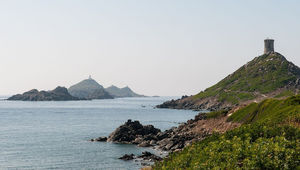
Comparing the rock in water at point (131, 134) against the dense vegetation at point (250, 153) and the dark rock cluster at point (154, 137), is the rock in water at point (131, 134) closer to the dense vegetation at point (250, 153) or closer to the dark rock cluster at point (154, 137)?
the dark rock cluster at point (154, 137)

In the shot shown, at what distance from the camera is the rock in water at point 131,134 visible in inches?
3900

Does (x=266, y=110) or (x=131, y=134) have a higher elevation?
(x=266, y=110)

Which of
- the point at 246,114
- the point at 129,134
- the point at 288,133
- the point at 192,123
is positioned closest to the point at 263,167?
the point at 288,133

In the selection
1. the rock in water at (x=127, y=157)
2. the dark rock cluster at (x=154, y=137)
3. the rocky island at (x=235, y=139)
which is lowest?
the rock in water at (x=127, y=157)

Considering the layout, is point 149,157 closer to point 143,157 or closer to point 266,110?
point 143,157

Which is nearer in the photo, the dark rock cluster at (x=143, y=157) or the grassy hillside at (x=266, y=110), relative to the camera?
the dark rock cluster at (x=143, y=157)

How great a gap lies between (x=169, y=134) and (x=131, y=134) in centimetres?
1164

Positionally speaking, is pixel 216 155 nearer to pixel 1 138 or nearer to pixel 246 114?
pixel 246 114

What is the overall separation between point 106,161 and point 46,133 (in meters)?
53.4

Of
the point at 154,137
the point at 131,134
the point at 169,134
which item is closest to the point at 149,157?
the point at 154,137

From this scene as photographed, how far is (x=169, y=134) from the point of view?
103 metres

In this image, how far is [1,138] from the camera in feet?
345

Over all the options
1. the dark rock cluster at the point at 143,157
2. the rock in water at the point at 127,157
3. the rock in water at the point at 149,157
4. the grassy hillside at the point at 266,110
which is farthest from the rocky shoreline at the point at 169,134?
the rock in water at the point at 127,157

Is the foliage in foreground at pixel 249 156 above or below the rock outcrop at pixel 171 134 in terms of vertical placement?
above
